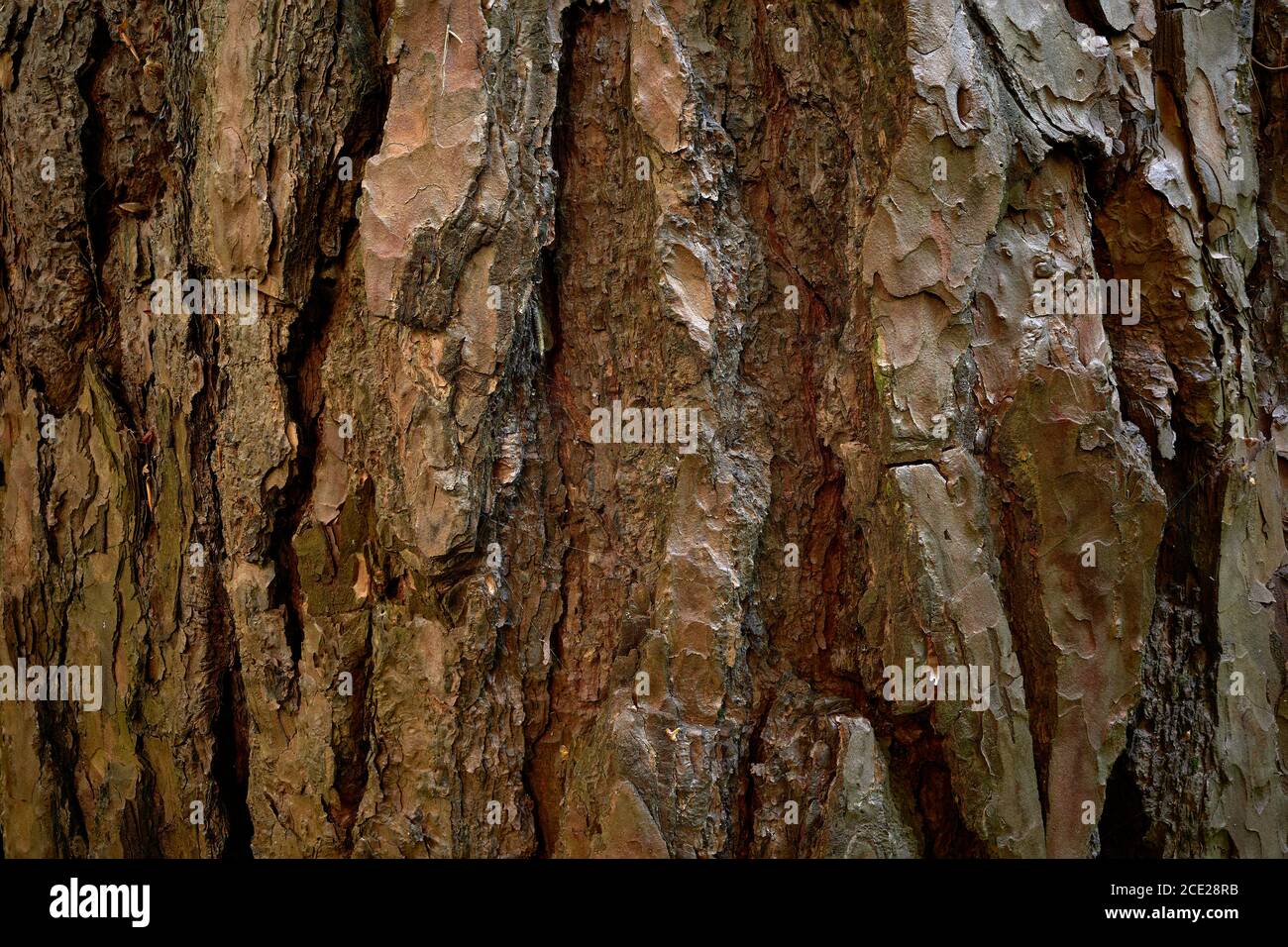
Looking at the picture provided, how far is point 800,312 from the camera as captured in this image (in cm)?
172

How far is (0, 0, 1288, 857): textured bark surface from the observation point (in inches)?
63.4

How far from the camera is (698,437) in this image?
1634 mm

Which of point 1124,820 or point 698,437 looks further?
point 1124,820

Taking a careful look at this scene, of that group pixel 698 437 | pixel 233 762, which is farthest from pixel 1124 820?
pixel 233 762

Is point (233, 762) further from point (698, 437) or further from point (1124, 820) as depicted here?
point (1124, 820)

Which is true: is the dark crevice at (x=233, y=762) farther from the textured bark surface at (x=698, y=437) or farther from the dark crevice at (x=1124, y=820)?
the dark crevice at (x=1124, y=820)

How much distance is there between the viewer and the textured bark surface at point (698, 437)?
5.28ft

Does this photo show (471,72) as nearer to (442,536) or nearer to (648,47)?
(648,47)

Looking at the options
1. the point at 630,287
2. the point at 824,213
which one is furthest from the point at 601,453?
the point at 824,213

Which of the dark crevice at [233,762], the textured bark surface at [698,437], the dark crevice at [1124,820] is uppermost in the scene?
the textured bark surface at [698,437]

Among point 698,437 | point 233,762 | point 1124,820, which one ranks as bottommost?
point 1124,820

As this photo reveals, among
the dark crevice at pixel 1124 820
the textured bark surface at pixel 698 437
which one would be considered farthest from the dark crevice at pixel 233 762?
the dark crevice at pixel 1124 820

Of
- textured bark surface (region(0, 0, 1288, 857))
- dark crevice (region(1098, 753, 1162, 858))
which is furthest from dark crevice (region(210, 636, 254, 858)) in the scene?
dark crevice (region(1098, 753, 1162, 858))

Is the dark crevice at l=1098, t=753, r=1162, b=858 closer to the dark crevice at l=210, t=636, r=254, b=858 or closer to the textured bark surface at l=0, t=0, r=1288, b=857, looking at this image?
the textured bark surface at l=0, t=0, r=1288, b=857
